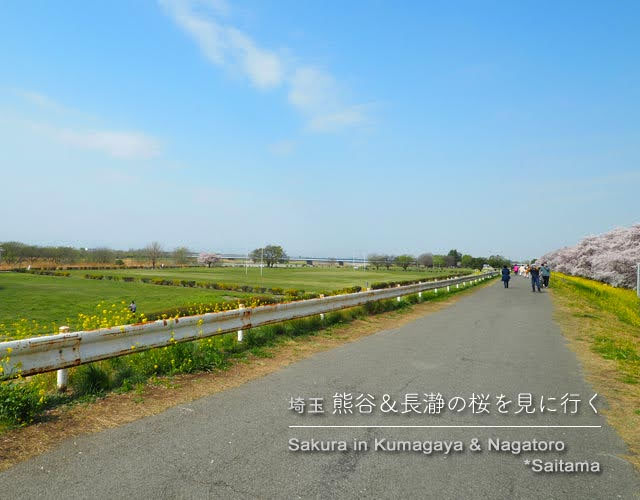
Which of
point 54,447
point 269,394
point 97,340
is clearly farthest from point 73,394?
point 269,394

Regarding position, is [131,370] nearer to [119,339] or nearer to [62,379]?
[119,339]

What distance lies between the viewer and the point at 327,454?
12.5ft

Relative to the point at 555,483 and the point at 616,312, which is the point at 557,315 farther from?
the point at 555,483

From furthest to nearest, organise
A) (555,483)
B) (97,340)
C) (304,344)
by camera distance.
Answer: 1. (304,344)
2. (97,340)
3. (555,483)

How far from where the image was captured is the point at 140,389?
545 centimetres

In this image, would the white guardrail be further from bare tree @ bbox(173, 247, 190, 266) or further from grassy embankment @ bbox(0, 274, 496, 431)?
bare tree @ bbox(173, 247, 190, 266)

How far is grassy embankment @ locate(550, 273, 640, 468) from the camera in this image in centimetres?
497

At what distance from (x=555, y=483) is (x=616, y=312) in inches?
677

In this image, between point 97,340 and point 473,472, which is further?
point 97,340

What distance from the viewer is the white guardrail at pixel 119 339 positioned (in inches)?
186

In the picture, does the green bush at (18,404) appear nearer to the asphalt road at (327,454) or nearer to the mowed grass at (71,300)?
the asphalt road at (327,454)

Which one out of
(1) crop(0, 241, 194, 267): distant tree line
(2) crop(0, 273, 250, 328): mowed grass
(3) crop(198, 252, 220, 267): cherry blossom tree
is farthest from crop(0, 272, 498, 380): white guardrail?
(3) crop(198, 252, 220, 267): cherry blossom tree

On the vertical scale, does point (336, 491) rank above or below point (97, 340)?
below

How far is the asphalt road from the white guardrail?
53.1 inches
